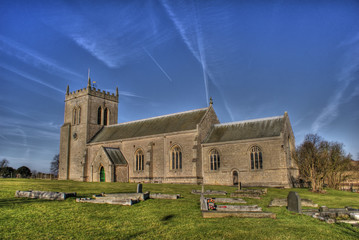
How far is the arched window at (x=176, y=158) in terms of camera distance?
3834cm

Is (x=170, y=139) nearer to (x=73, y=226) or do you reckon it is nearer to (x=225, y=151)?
(x=225, y=151)

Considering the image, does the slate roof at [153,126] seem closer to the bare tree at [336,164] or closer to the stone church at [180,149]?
the stone church at [180,149]

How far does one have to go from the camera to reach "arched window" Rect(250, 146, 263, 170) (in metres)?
33.6

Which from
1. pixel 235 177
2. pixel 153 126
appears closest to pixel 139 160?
pixel 153 126

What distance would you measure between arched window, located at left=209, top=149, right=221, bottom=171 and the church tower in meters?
21.9

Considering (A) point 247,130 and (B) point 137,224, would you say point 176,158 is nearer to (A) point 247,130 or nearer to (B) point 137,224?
(A) point 247,130

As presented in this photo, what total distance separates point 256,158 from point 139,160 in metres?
16.9

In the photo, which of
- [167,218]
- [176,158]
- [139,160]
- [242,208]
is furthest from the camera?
[139,160]

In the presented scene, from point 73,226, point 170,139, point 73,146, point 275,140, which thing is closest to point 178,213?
point 73,226

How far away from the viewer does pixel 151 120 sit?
45.9 meters

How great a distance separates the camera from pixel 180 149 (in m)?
38.4

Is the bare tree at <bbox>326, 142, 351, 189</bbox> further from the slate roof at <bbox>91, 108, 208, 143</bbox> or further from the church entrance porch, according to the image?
the slate roof at <bbox>91, 108, 208, 143</bbox>

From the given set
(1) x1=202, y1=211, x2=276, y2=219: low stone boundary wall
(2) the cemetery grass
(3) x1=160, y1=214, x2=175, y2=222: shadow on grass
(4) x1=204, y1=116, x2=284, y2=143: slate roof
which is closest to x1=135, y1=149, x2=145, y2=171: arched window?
(4) x1=204, y1=116, x2=284, y2=143: slate roof

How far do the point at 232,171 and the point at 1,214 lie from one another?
27819 millimetres
